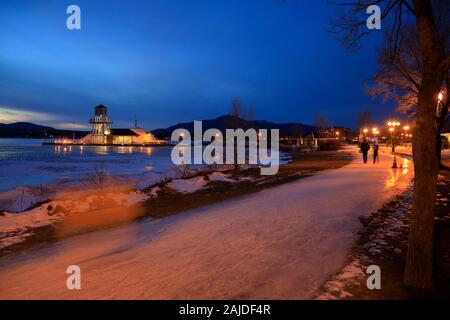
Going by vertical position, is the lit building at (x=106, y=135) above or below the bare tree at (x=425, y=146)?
above

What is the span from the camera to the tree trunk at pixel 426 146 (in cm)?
522

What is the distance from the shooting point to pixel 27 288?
5941mm

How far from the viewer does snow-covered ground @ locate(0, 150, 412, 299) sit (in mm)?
5660

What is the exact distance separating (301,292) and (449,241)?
4.33 metres

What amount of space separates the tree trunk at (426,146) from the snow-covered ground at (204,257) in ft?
4.72

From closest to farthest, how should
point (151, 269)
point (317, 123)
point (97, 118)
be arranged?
point (151, 269)
point (317, 123)
point (97, 118)

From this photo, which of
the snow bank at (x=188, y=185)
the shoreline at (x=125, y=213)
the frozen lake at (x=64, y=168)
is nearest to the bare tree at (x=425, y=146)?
the shoreline at (x=125, y=213)

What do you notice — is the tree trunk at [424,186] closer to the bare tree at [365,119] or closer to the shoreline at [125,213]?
the shoreline at [125,213]

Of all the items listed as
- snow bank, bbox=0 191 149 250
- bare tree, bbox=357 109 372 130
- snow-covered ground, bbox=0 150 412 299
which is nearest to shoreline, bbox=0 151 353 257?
snow bank, bbox=0 191 149 250

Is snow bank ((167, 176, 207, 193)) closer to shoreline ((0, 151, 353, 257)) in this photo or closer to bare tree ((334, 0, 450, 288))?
Answer: shoreline ((0, 151, 353, 257))

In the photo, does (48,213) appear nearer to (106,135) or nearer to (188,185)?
(188,185)
